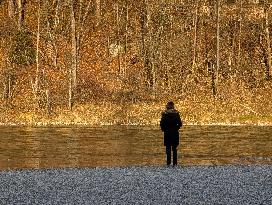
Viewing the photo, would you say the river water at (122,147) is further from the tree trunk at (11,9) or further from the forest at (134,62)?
the tree trunk at (11,9)

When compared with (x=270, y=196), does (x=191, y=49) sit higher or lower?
higher

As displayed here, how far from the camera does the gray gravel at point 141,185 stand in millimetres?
15261

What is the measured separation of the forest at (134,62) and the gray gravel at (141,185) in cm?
3131

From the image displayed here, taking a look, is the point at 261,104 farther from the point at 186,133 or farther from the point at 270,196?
the point at 270,196

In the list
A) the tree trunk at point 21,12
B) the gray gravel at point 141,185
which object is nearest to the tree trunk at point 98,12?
the tree trunk at point 21,12

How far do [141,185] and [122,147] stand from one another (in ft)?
46.4

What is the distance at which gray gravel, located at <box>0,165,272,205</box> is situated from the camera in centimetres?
1526

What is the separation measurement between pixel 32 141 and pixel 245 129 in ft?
55.8

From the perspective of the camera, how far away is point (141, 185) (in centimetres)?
1783

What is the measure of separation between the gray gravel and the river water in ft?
11.0

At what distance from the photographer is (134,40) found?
6925 cm

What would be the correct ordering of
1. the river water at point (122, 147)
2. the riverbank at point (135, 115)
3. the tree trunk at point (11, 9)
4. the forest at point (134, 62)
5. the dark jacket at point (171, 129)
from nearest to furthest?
the dark jacket at point (171, 129)
the river water at point (122, 147)
the riverbank at point (135, 115)
the forest at point (134, 62)
the tree trunk at point (11, 9)

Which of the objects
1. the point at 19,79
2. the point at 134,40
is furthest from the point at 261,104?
the point at 19,79

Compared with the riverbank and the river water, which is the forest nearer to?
the riverbank
